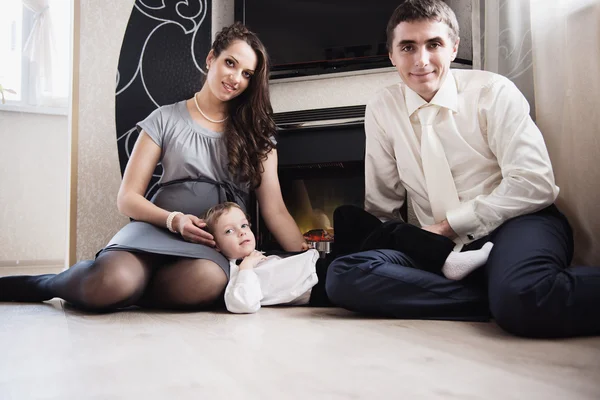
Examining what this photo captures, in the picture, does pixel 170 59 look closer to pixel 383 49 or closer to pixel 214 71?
pixel 214 71

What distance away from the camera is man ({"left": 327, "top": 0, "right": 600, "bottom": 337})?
1048 mm

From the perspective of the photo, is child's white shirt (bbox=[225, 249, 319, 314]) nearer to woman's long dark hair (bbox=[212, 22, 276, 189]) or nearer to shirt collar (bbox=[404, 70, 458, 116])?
woman's long dark hair (bbox=[212, 22, 276, 189])

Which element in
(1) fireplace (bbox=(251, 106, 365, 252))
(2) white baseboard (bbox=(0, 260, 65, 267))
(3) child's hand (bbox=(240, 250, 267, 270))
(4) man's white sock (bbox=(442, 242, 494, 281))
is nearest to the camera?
(4) man's white sock (bbox=(442, 242, 494, 281))

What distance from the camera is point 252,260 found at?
152 centimetres

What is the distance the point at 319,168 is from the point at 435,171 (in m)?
0.95

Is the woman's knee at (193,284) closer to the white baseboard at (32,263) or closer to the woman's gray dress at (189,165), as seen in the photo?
the woman's gray dress at (189,165)

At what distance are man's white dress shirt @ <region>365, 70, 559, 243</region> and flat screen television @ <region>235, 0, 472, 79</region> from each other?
75 cm

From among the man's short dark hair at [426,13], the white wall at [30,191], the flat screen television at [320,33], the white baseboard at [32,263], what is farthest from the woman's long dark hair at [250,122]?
the white baseboard at [32,263]

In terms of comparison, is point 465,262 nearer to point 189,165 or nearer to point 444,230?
point 444,230

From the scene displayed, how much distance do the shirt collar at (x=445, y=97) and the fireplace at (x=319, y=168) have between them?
2.26 ft

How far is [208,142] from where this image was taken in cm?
174

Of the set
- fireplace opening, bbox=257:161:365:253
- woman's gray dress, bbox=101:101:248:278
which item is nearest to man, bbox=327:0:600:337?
woman's gray dress, bbox=101:101:248:278

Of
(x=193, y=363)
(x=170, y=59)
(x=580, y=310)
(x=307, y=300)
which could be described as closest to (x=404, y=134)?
(x=307, y=300)

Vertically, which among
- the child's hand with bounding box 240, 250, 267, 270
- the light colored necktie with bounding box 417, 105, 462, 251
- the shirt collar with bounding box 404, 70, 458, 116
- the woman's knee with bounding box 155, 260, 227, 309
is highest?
the shirt collar with bounding box 404, 70, 458, 116
